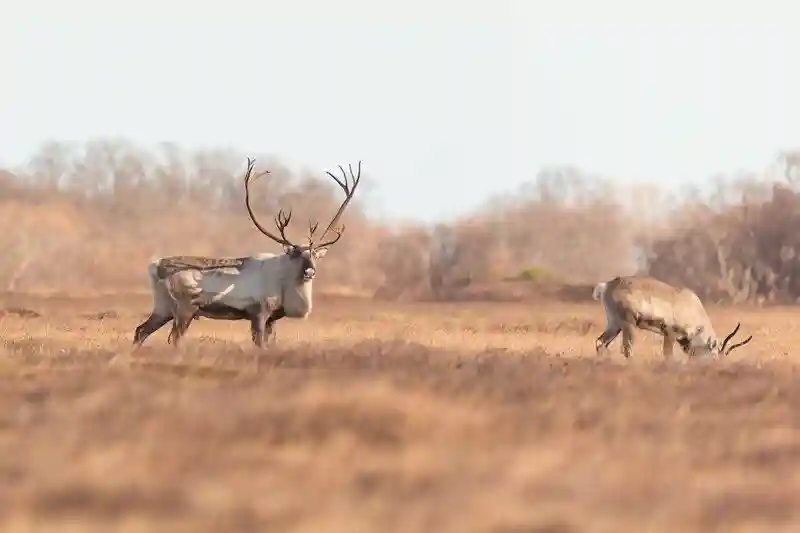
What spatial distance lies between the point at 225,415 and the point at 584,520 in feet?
9.87

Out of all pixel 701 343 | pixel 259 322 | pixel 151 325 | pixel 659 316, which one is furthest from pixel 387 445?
pixel 701 343

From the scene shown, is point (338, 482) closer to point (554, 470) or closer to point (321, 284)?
point (554, 470)

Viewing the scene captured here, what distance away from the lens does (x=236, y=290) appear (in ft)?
53.5

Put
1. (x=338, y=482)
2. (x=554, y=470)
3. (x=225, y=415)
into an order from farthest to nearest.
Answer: (x=225, y=415), (x=554, y=470), (x=338, y=482)

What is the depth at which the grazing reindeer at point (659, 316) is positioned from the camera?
17047 millimetres

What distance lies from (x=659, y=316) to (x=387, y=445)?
10.8m

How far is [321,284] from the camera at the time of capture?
210 feet

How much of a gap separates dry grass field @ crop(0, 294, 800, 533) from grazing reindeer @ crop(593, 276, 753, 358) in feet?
15.5

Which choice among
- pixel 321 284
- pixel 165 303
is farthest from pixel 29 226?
pixel 165 303

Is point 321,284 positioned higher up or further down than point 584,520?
further down

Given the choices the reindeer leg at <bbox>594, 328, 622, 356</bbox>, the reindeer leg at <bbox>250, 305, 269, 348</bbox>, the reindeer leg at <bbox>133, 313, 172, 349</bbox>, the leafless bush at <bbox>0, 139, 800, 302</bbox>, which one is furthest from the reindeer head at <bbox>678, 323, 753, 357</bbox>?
the leafless bush at <bbox>0, 139, 800, 302</bbox>

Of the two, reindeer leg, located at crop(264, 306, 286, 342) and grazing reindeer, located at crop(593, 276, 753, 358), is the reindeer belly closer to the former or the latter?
reindeer leg, located at crop(264, 306, 286, 342)

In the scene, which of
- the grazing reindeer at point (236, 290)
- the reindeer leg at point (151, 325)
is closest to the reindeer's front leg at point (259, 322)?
the grazing reindeer at point (236, 290)

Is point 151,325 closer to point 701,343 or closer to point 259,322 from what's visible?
point 259,322
